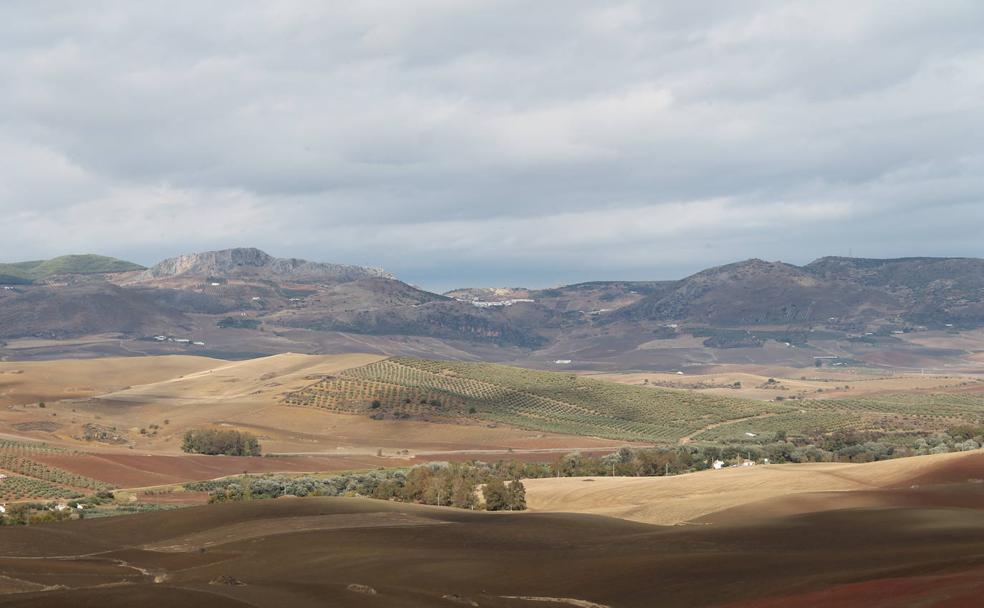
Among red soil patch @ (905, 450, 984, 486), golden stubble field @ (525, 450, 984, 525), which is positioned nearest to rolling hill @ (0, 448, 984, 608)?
golden stubble field @ (525, 450, 984, 525)

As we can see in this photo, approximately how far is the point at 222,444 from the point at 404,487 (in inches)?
2652

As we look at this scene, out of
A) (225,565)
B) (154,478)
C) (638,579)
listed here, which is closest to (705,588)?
(638,579)

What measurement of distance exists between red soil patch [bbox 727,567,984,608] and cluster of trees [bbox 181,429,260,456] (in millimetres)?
141677

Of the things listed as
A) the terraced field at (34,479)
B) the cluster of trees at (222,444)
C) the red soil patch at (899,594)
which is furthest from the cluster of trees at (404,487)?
the red soil patch at (899,594)

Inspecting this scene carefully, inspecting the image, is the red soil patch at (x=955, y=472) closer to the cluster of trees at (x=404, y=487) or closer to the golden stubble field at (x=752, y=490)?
the golden stubble field at (x=752, y=490)

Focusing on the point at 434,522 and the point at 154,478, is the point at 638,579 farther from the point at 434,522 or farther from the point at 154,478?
the point at 154,478

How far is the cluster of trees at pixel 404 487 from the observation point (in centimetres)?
10644

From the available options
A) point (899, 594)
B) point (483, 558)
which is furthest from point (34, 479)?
point (899, 594)

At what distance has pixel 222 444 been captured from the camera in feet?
564

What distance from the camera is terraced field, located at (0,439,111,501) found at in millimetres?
119375

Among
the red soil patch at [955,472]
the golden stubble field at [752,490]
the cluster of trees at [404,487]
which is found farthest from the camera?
the cluster of trees at [404,487]

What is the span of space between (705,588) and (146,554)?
3848 cm

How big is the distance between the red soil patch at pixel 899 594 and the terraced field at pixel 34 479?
101 metres

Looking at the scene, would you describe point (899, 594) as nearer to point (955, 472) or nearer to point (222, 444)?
point (955, 472)
